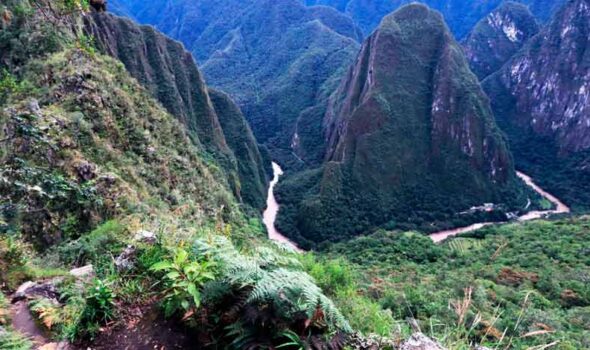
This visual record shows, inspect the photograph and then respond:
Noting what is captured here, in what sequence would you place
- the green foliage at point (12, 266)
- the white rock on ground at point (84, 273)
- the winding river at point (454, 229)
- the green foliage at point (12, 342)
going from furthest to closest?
the winding river at point (454, 229) → the green foliage at point (12, 266) → the white rock on ground at point (84, 273) → the green foliage at point (12, 342)

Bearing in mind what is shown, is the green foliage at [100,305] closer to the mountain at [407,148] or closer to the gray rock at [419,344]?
the gray rock at [419,344]

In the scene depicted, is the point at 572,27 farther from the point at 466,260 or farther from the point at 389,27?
the point at 466,260

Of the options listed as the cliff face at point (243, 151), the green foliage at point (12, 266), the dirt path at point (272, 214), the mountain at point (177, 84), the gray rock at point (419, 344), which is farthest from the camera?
the cliff face at point (243, 151)

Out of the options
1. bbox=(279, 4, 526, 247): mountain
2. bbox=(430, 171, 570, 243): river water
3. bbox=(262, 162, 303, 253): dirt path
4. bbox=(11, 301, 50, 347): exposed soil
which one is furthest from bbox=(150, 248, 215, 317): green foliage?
bbox=(430, 171, 570, 243): river water

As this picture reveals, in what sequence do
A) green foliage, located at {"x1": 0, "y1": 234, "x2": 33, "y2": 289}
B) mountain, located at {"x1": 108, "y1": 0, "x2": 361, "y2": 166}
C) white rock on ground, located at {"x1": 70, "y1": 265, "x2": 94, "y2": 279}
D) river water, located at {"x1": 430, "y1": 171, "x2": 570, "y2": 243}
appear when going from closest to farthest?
1. white rock on ground, located at {"x1": 70, "y1": 265, "x2": 94, "y2": 279}
2. green foliage, located at {"x1": 0, "y1": 234, "x2": 33, "y2": 289}
3. river water, located at {"x1": 430, "y1": 171, "x2": 570, "y2": 243}
4. mountain, located at {"x1": 108, "y1": 0, "x2": 361, "y2": 166}

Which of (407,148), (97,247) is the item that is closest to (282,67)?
(407,148)

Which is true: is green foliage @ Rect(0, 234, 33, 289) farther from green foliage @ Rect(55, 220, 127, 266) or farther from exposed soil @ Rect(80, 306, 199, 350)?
exposed soil @ Rect(80, 306, 199, 350)

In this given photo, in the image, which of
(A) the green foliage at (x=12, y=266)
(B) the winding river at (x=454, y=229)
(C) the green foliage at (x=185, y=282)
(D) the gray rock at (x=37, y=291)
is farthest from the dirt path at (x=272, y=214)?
(C) the green foliage at (x=185, y=282)
